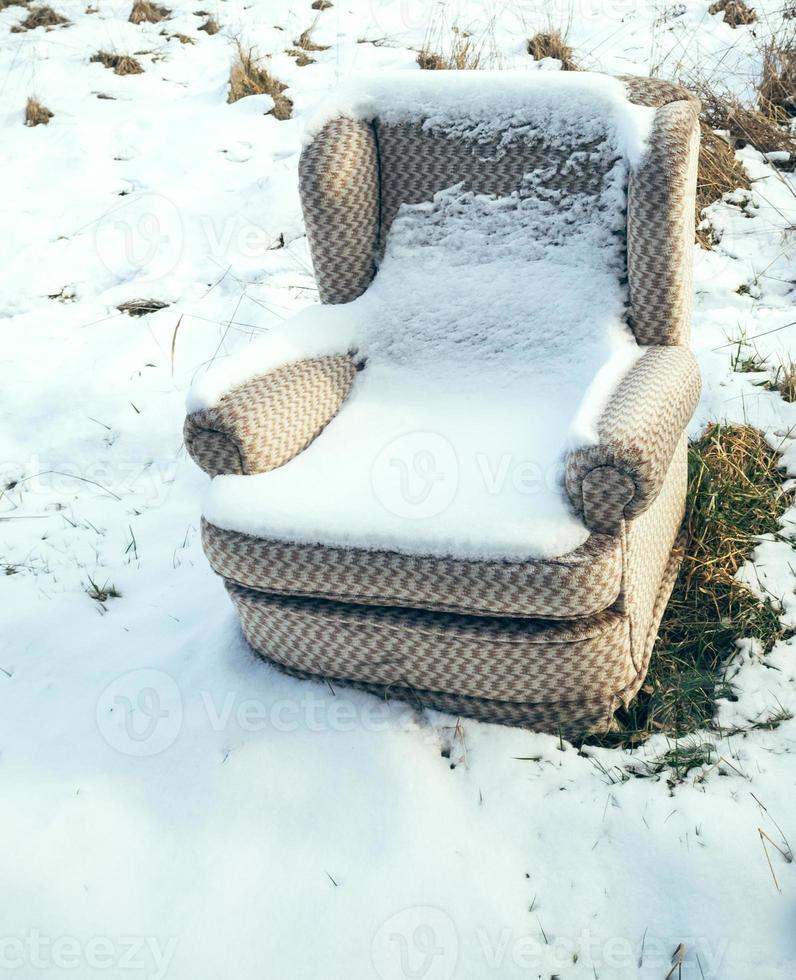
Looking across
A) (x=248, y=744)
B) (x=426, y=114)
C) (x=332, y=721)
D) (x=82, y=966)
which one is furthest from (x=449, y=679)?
(x=426, y=114)

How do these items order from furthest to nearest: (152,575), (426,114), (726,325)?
(726,325) < (152,575) < (426,114)

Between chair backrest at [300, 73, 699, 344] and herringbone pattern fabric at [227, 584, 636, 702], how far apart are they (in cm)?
71

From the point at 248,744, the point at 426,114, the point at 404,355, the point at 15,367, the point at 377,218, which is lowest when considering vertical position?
the point at 15,367

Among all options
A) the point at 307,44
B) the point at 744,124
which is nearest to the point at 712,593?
the point at 744,124

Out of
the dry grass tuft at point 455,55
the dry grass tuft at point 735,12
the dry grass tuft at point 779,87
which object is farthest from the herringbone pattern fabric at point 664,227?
the dry grass tuft at point 735,12

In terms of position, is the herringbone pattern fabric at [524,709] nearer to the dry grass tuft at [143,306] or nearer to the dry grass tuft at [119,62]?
the dry grass tuft at [143,306]

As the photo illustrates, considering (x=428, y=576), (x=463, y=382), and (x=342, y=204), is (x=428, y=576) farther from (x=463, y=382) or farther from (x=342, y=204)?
(x=342, y=204)

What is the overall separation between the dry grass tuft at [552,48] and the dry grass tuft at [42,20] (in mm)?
2543

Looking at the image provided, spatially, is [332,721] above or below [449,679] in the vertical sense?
below

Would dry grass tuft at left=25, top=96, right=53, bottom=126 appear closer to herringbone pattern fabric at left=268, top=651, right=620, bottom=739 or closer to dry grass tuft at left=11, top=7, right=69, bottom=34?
dry grass tuft at left=11, top=7, right=69, bottom=34

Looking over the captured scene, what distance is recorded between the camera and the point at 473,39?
4.32 metres

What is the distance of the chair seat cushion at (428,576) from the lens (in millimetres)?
1560

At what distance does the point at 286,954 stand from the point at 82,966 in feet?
1.11

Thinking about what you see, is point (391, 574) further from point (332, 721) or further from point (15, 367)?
point (15, 367)
